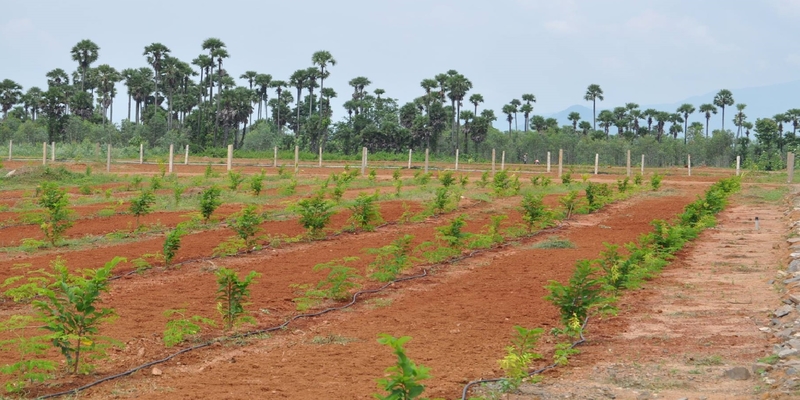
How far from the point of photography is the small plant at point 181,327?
852cm

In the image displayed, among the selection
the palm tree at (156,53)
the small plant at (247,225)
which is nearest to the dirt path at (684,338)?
the small plant at (247,225)

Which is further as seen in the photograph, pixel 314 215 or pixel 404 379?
pixel 314 215

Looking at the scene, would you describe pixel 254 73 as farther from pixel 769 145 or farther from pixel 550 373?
pixel 550 373

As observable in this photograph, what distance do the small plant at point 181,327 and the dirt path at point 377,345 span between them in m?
0.35

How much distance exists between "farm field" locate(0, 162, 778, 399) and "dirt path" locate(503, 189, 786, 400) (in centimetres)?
23

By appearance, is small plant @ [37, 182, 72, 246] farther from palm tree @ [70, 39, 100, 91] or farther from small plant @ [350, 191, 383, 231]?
palm tree @ [70, 39, 100, 91]

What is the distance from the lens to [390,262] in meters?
13.5

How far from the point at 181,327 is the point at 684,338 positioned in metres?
5.43

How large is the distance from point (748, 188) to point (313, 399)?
3064cm

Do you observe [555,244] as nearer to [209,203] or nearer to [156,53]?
[209,203]

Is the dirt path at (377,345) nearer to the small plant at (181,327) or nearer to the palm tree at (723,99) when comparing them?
the small plant at (181,327)

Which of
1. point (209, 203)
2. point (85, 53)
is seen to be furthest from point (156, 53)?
point (209, 203)

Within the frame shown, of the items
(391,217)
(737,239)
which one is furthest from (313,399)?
(391,217)

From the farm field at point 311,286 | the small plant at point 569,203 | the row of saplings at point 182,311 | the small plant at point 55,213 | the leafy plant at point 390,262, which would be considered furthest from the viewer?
the small plant at point 569,203
